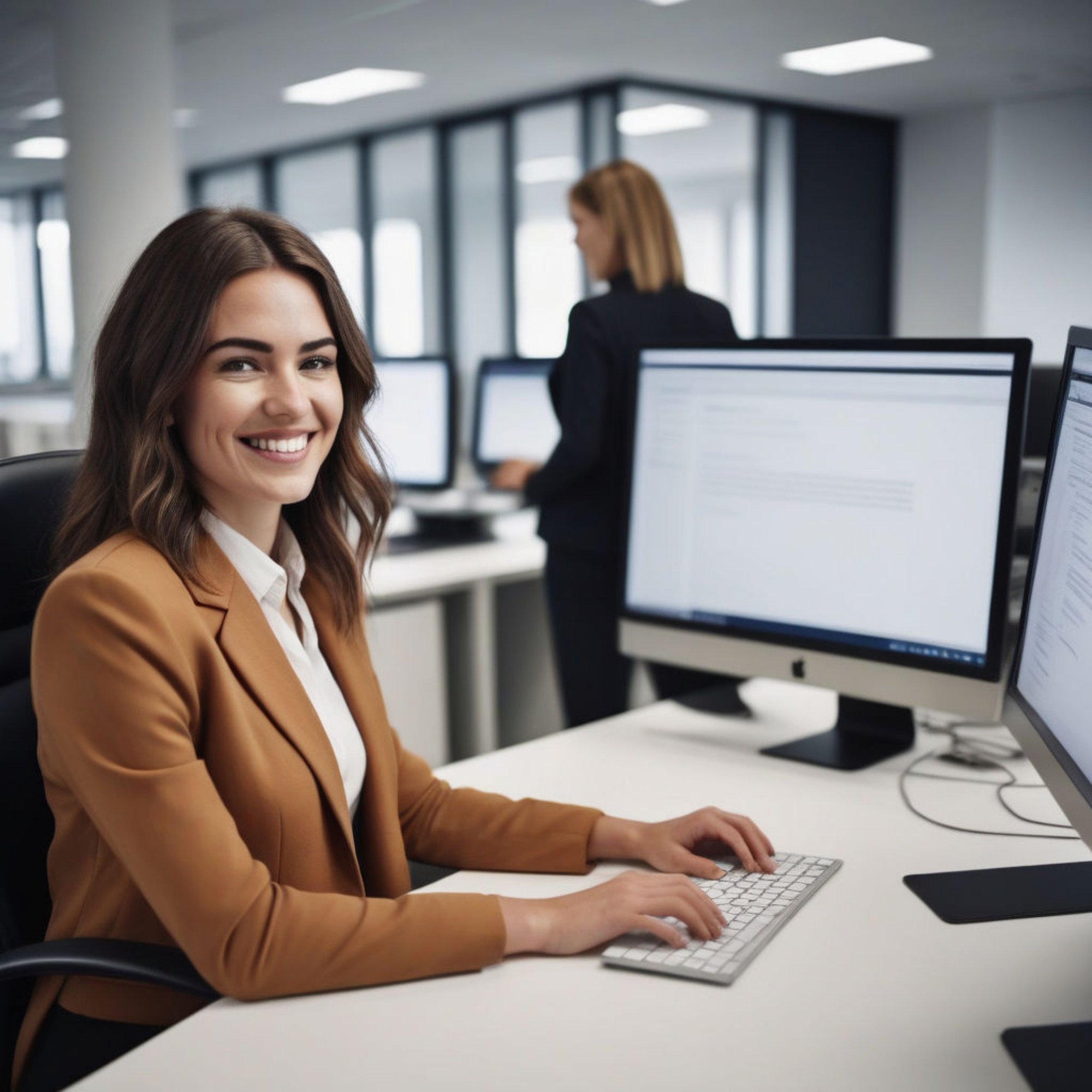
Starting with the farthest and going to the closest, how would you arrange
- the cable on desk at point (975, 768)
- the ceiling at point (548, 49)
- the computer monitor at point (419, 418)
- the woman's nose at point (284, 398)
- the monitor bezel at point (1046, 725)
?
1. the ceiling at point (548, 49)
2. the computer monitor at point (419, 418)
3. the cable on desk at point (975, 768)
4. the woman's nose at point (284, 398)
5. the monitor bezel at point (1046, 725)

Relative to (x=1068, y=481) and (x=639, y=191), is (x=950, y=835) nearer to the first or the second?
(x=1068, y=481)

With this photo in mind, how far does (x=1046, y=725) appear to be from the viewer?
3.40 ft

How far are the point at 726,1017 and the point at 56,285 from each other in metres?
4.09

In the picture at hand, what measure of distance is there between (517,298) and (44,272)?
3.04 meters

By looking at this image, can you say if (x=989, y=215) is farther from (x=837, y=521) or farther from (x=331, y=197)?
(x=837, y=521)

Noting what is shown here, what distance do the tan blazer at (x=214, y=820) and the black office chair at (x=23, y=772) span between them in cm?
4

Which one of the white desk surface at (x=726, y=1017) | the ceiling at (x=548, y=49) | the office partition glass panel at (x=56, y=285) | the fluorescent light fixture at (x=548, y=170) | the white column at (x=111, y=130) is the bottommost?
the white desk surface at (x=726, y=1017)

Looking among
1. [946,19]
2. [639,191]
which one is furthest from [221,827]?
[946,19]

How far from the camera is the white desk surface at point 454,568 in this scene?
284 cm

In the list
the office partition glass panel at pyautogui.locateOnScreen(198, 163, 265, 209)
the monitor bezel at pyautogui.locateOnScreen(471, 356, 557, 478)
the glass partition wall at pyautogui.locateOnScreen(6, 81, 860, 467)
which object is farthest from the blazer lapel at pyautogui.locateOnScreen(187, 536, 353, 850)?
the office partition glass panel at pyautogui.locateOnScreen(198, 163, 265, 209)

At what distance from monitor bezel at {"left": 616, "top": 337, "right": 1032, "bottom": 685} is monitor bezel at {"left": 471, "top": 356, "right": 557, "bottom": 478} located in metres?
2.24

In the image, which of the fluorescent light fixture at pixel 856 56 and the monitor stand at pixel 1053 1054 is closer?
the monitor stand at pixel 1053 1054

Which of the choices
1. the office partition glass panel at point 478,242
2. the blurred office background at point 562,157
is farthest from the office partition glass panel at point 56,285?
the office partition glass panel at point 478,242

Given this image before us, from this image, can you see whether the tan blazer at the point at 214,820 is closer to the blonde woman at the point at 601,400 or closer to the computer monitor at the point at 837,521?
the computer monitor at the point at 837,521
